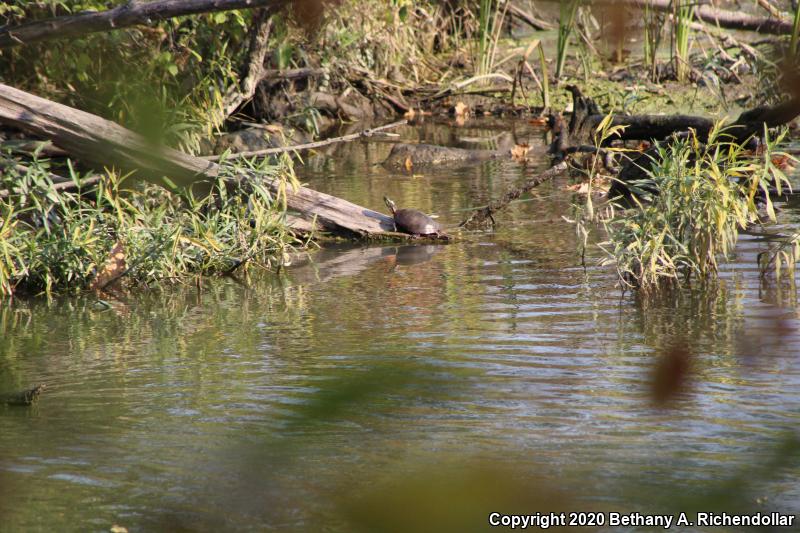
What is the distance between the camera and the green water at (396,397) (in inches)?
49.5

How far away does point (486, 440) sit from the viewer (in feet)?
12.5

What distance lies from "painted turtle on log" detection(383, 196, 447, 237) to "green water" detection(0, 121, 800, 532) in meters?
0.16

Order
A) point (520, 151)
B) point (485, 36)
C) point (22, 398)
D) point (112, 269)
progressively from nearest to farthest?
point (485, 36) → point (22, 398) → point (112, 269) → point (520, 151)

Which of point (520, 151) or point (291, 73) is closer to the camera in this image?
point (520, 151)

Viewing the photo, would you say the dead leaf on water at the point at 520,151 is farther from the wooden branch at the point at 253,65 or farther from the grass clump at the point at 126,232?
the grass clump at the point at 126,232

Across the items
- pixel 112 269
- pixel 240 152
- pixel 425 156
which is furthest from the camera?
pixel 425 156

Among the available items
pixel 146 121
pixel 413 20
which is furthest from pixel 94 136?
pixel 413 20

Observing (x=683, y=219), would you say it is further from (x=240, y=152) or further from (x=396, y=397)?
(x=396, y=397)

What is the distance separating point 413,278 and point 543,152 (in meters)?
5.80

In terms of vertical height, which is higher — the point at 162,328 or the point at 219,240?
the point at 219,240

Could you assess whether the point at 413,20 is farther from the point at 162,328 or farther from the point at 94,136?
the point at 162,328

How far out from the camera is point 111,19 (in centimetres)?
500

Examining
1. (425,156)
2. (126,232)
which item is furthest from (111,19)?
(425,156)

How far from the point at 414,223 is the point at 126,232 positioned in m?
2.29
